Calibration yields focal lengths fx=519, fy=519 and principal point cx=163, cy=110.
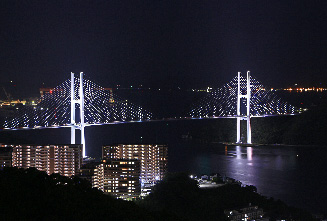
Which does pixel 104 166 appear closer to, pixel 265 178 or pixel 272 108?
pixel 265 178

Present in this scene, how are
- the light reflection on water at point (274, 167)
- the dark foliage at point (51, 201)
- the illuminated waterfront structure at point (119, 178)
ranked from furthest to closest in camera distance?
1. the light reflection on water at point (274, 167)
2. the illuminated waterfront structure at point (119, 178)
3. the dark foliage at point (51, 201)

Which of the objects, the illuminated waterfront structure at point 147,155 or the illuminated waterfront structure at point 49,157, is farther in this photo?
the illuminated waterfront structure at point 147,155

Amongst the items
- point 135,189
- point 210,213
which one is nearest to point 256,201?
point 210,213

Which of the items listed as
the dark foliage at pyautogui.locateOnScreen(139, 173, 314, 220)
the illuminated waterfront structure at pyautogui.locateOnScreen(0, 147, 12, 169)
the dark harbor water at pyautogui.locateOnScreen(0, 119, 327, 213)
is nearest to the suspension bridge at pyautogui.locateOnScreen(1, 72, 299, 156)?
the dark harbor water at pyautogui.locateOnScreen(0, 119, 327, 213)

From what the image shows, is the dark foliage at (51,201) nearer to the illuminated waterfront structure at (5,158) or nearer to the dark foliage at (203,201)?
the dark foliage at (203,201)

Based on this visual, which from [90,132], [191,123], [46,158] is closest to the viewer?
[46,158]

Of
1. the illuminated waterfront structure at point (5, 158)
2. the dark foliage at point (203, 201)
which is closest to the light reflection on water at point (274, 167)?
the dark foliage at point (203, 201)

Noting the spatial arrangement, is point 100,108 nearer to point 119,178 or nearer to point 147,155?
point 147,155
